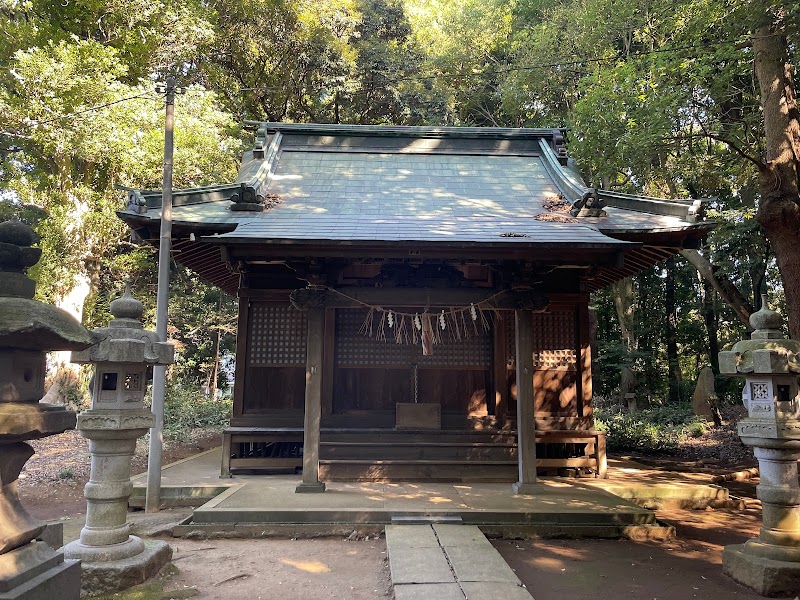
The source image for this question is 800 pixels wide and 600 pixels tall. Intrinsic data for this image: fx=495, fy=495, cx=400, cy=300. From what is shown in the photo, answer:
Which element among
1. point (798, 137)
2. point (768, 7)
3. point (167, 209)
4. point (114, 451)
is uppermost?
point (768, 7)

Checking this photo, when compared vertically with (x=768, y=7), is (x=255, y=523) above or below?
below

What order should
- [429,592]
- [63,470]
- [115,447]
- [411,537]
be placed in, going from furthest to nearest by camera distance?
[63,470] → [411,537] → [115,447] → [429,592]

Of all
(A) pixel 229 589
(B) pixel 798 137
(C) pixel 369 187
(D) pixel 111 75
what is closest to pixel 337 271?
(C) pixel 369 187

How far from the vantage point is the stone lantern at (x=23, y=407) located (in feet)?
9.41

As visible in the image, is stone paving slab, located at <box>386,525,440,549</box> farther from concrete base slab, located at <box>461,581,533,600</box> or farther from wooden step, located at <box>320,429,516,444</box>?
wooden step, located at <box>320,429,516,444</box>

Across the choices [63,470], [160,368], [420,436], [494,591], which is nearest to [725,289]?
[420,436]

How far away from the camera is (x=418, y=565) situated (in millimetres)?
4629

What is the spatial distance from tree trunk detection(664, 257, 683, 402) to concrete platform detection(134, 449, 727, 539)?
17.1 meters

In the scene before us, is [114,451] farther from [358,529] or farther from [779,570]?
[779,570]

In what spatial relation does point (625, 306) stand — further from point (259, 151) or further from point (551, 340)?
point (259, 151)

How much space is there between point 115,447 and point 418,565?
9.90ft

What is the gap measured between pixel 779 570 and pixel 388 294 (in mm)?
5249

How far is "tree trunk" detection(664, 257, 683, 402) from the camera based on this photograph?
2267 cm

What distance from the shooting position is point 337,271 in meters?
7.30
